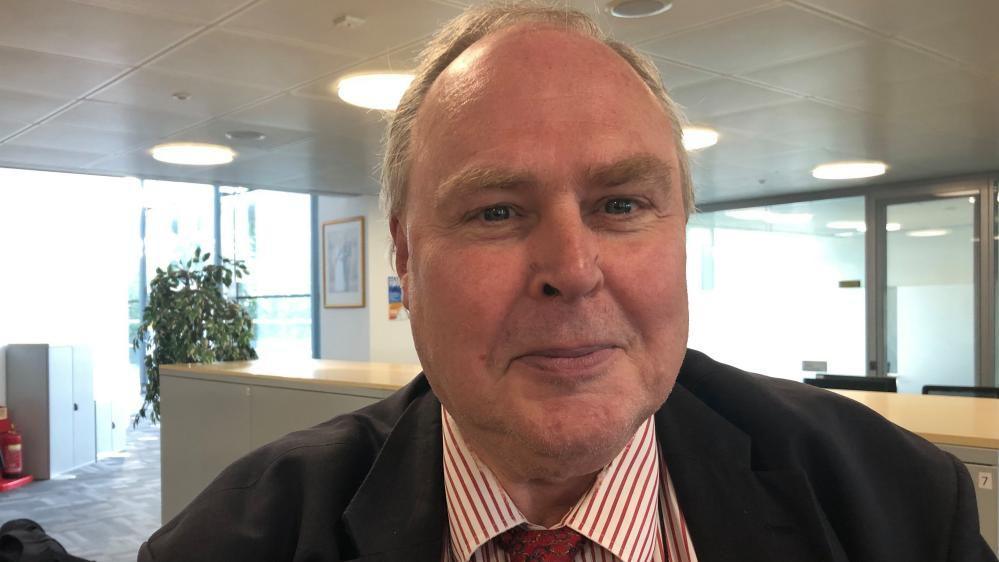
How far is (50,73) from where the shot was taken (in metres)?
4.30

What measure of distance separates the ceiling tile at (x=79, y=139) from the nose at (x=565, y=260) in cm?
575

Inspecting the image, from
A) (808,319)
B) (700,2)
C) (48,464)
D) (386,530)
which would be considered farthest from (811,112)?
(48,464)

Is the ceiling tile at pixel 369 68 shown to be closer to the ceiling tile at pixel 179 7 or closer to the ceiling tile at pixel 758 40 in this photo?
the ceiling tile at pixel 179 7

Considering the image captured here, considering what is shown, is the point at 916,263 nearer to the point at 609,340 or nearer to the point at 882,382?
the point at 882,382

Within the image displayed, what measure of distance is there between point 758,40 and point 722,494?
337 centimetres

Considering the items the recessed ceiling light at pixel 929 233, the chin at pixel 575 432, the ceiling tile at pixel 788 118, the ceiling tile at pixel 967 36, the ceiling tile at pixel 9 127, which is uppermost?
the ceiling tile at pixel 967 36

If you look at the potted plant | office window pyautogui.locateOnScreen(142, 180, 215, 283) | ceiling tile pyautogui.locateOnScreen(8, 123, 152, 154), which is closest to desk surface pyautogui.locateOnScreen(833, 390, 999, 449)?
ceiling tile pyautogui.locateOnScreen(8, 123, 152, 154)

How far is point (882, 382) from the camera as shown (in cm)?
457

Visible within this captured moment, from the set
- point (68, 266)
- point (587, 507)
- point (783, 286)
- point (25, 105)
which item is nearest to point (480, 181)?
point (587, 507)

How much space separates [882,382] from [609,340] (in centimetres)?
430

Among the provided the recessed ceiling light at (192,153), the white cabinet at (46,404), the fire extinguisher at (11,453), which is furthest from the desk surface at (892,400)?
the fire extinguisher at (11,453)

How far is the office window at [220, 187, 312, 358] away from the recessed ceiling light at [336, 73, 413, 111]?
6163 mm

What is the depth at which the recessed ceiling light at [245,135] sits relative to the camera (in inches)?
234

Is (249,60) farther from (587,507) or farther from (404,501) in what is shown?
(587,507)
